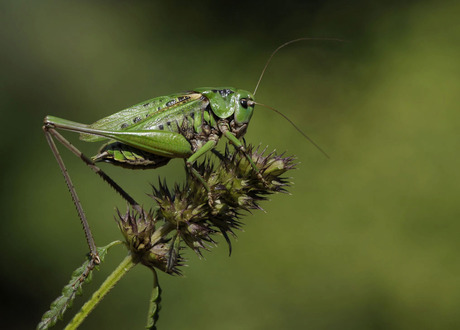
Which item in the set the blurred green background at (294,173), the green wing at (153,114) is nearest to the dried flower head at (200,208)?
the green wing at (153,114)

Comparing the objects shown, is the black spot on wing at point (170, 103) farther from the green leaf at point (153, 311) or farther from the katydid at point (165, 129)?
the green leaf at point (153, 311)

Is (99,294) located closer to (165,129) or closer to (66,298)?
(66,298)

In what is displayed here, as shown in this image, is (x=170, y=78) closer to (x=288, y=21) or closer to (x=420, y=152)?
(x=288, y=21)

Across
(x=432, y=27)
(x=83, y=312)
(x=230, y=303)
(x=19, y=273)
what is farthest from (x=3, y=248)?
(x=432, y=27)

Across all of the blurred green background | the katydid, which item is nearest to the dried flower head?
the katydid

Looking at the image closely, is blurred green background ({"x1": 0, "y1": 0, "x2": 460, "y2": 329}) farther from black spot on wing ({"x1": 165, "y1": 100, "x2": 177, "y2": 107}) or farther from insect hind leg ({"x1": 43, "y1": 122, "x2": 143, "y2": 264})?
insect hind leg ({"x1": 43, "y1": 122, "x2": 143, "y2": 264})

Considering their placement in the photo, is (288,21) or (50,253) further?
(288,21)
